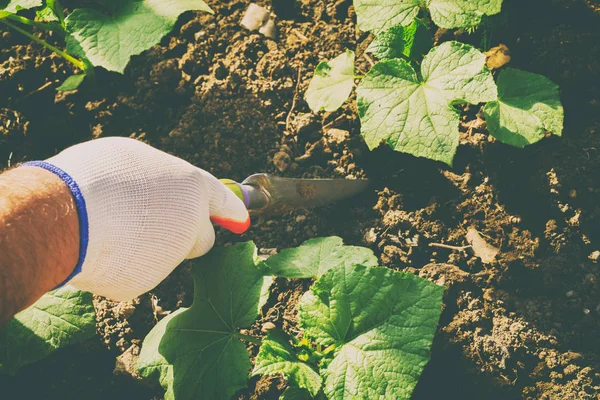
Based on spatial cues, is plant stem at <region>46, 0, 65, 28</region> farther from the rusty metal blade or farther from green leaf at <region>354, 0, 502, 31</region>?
green leaf at <region>354, 0, 502, 31</region>

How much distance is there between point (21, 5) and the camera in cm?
206

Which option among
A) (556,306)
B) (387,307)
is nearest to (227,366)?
(387,307)

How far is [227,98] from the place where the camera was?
2453 mm

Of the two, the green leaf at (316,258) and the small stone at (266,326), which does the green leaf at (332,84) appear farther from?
the small stone at (266,326)

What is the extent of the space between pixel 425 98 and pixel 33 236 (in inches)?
52.9

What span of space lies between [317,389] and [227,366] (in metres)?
0.32

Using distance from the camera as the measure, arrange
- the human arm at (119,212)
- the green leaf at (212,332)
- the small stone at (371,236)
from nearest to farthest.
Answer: the human arm at (119,212), the green leaf at (212,332), the small stone at (371,236)

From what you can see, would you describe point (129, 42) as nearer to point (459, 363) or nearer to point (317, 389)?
point (317, 389)

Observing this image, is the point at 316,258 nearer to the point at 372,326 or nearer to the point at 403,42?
the point at 372,326

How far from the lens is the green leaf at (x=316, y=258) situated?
5.97 ft

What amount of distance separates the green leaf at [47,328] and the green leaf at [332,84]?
1180 millimetres

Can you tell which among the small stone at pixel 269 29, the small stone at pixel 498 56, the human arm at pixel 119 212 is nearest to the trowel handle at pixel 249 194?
the human arm at pixel 119 212

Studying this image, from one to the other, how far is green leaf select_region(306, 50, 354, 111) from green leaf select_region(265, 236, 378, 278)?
59cm

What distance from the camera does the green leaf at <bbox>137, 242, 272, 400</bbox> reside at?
5.64 feet
